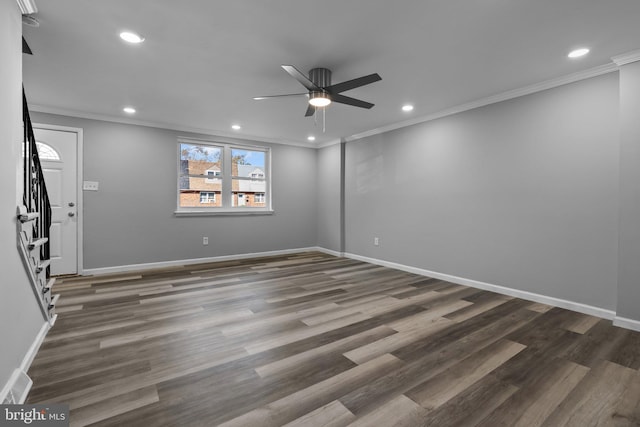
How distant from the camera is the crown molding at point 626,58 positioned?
8.21 ft

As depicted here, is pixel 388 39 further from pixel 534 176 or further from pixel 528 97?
pixel 534 176

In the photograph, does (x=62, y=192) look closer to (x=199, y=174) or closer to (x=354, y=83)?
(x=199, y=174)

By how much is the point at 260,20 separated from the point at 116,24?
3.49 feet

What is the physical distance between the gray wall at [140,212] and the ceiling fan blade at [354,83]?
340 centimetres

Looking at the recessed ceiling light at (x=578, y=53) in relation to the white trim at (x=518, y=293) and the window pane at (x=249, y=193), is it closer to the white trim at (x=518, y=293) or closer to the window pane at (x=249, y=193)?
the white trim at (x=518, y=293)

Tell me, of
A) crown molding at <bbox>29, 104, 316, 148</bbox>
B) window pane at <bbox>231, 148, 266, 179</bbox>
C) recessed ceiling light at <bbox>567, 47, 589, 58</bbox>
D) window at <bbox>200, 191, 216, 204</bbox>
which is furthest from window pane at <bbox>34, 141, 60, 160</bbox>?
recessed ceiling light at <bbox>567, 47, 589, 58</bbox>

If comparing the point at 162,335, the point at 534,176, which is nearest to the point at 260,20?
the point at 162,335

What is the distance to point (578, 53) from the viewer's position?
2539 mm

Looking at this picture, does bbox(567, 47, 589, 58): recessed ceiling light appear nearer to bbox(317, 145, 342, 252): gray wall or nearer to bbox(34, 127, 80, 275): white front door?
bbox(317, 145, 342, 252): gray wall

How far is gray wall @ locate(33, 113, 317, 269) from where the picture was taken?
14.3 feet

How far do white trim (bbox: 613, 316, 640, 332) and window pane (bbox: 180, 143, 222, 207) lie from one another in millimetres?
5474

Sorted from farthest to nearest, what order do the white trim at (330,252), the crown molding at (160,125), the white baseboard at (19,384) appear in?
the white trim at (330,252), the crown molding at (160,125), the white baseboard at (19,384)

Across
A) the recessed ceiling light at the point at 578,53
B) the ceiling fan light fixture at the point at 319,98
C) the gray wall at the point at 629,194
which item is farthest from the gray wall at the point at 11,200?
the gray wall at the point at 629,194

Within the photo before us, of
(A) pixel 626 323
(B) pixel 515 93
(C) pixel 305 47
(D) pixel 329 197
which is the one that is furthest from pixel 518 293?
(D) pixel 329 197
